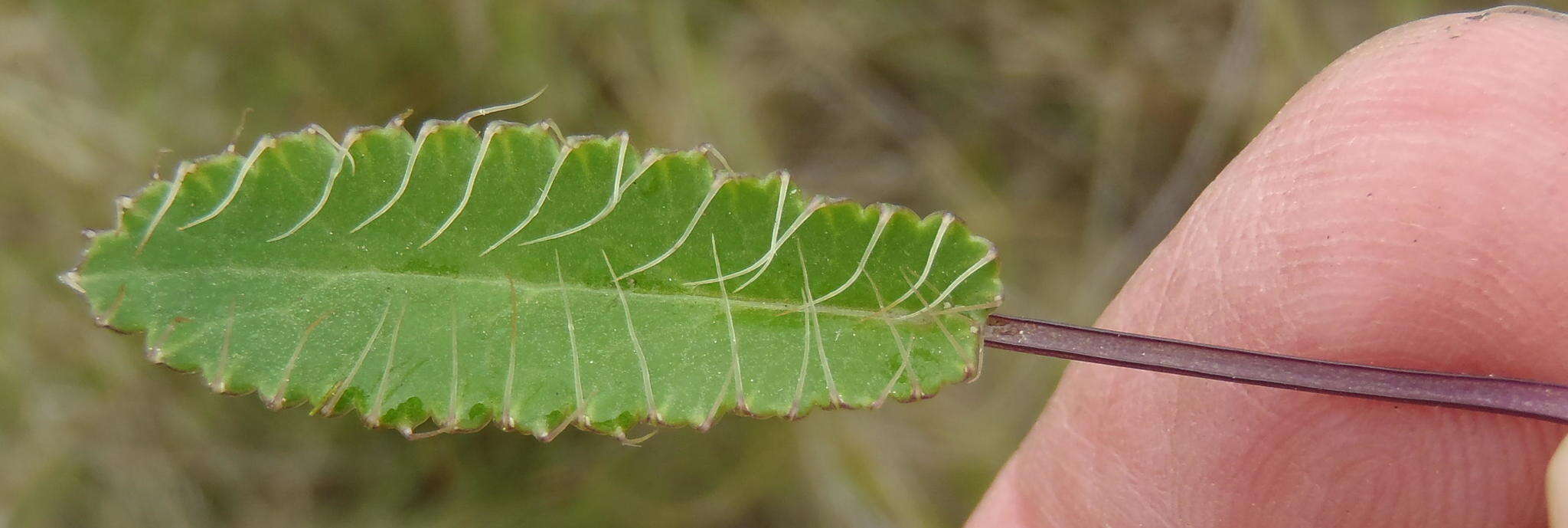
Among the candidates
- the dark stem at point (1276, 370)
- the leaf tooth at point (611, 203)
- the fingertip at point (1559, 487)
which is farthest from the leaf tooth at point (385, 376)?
the fingertip at point (1559, 487)

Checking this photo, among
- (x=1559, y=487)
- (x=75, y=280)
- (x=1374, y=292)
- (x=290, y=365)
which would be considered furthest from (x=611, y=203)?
(x=1559, y=487)

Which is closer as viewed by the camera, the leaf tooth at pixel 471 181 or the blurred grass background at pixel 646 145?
the leaf tooth at pixel 471 181

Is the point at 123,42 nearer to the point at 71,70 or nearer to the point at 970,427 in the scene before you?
the point at 71,70

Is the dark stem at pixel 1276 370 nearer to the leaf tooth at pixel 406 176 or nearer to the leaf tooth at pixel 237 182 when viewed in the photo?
the leaf tooth at pixel 406 176

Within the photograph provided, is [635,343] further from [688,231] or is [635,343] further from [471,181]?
[471,181]

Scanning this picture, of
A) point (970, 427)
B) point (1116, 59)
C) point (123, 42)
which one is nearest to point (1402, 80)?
point (1116, 59)

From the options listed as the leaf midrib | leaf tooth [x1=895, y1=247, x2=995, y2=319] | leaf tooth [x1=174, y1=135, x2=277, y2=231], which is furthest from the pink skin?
leaf tooth [x1=174, y1=135, x2=277, y2=231]
